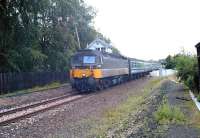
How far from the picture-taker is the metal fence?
34125 millimetres

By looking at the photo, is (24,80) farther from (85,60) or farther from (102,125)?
(102,125)

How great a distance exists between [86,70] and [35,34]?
13.2 meters

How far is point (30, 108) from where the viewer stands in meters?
20.3

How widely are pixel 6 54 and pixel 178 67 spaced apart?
15.5 metres

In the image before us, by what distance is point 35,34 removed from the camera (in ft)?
136

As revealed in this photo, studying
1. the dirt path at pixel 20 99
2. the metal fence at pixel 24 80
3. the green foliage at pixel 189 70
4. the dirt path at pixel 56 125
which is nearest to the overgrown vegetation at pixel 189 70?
the green foliage at pixel 189 70

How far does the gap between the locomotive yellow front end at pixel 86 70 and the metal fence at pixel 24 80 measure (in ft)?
22.6

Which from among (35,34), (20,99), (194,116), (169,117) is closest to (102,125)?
(169,117)

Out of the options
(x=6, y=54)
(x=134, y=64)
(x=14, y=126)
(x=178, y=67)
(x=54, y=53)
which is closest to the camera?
Answer: (x=14, y=126)

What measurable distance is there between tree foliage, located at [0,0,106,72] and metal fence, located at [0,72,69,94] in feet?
3.19

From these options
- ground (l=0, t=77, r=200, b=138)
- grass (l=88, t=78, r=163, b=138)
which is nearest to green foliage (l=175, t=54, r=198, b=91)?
grass (l=88, t=78, r=163, b=138)

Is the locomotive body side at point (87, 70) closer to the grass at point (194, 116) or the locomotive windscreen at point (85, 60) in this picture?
the locomotive windscreen at point (85, 60)

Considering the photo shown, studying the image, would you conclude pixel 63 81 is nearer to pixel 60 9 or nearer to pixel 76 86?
pixel 60 9

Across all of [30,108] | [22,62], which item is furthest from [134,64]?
[30,108]
